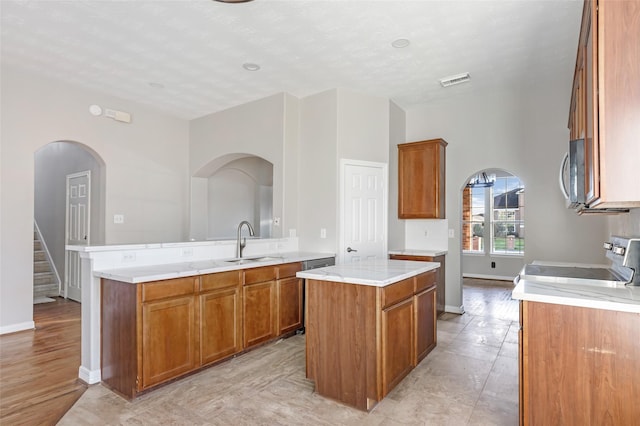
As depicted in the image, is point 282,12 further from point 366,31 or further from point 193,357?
point 193,357

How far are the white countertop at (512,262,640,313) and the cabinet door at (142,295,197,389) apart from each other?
2322 mm

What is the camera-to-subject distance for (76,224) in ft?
18.5

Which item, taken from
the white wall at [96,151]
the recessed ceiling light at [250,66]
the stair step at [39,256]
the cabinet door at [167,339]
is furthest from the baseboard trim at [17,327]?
the recessed ceiling light at [250,66]

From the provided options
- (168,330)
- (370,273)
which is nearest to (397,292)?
(370,273)

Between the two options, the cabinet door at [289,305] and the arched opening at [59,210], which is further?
the arched opening at [59,210]

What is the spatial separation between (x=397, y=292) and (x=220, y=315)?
1545 millimetres

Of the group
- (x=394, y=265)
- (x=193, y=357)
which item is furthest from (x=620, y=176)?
(x=193, y=357)

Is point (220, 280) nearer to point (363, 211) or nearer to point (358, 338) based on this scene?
point (358, 338)

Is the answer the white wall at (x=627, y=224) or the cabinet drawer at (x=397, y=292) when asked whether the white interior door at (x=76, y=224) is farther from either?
the white wall at (x=627, y=224)

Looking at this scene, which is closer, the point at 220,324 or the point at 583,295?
the point at 583,295

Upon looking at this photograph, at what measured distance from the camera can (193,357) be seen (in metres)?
2.88

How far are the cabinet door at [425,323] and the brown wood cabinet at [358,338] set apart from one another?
156 mm

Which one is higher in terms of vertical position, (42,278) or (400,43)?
(400,43)

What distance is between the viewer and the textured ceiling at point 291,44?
9.56 ft
